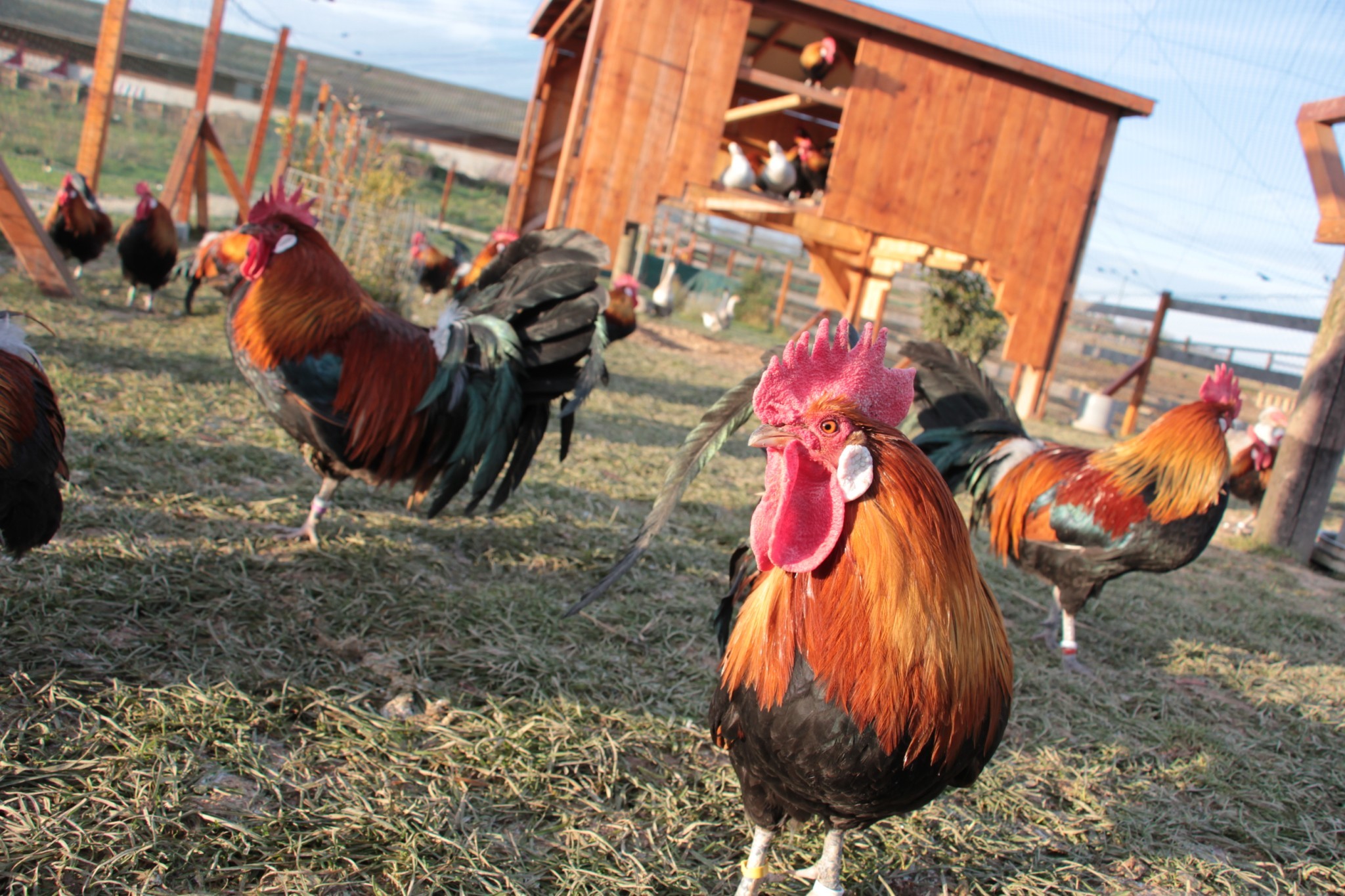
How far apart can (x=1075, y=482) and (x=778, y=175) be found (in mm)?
7199

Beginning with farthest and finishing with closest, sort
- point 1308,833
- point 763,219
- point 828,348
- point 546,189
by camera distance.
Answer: point 546,189, point 763,219, point 1308,833, point 828,348

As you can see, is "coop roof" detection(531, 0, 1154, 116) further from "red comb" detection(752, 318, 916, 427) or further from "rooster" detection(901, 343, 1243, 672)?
"red comb" detection(752, 318, 916, 427)

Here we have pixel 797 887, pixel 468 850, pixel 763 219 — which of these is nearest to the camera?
pixel 468 850

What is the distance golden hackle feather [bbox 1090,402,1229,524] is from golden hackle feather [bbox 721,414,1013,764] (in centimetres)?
267

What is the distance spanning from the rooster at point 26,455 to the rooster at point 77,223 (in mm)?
7215

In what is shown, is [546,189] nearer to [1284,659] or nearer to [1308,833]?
[1284,659]

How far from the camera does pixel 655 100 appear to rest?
9094 millimetres

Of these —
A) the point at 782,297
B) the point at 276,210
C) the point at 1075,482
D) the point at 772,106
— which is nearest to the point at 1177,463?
the point at 1075,482

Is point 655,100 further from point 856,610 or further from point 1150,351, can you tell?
point 1150,351

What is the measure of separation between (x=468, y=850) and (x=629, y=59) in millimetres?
8929

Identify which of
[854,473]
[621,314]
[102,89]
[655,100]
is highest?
[655,100]

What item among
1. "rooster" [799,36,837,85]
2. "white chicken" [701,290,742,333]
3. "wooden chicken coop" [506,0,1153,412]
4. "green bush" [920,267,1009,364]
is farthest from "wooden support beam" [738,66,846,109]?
"white chicken" [701,290,742,333]

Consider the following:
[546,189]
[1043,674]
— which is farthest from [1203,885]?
[546,189]

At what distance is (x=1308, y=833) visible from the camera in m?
2.88
